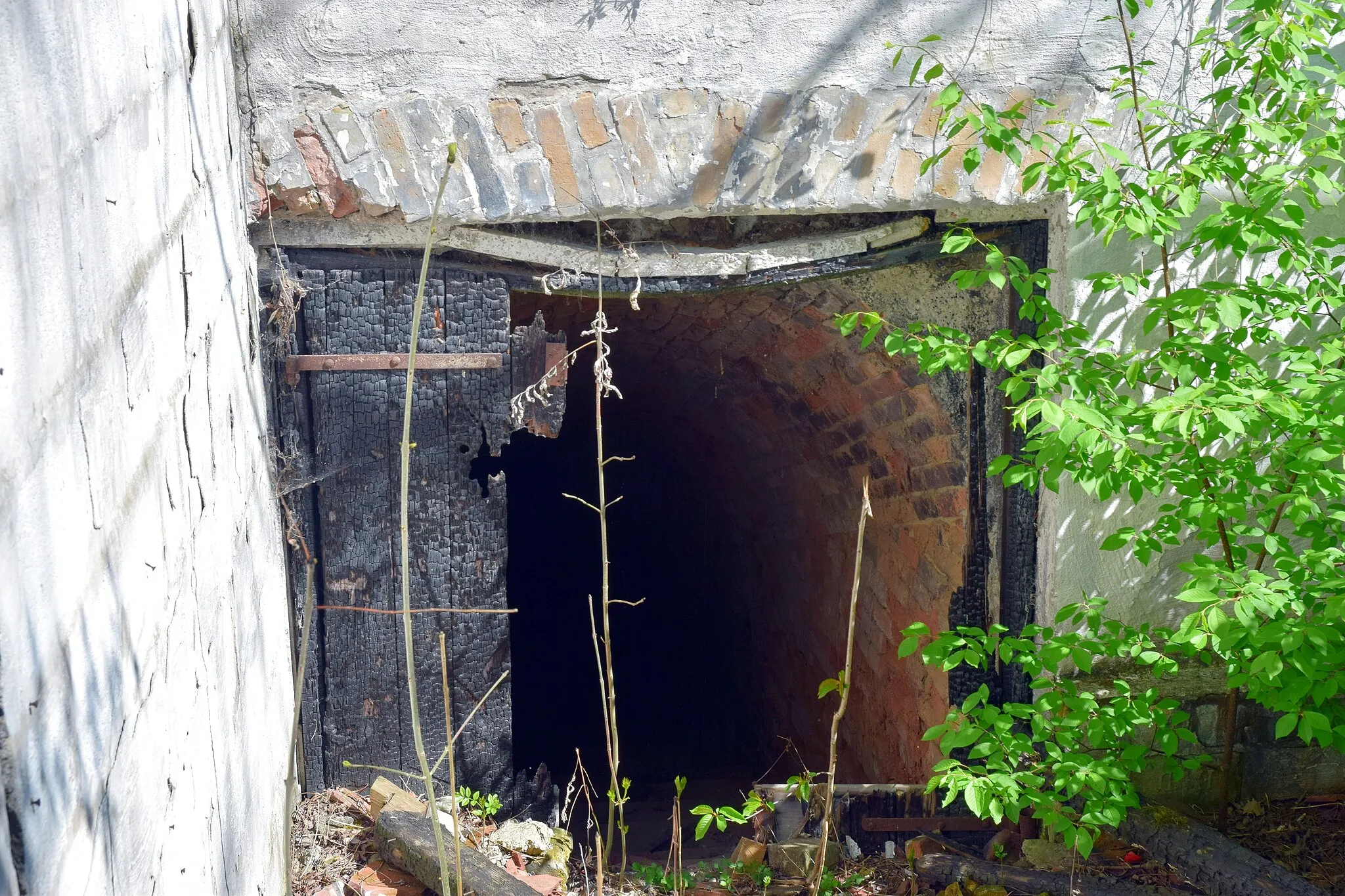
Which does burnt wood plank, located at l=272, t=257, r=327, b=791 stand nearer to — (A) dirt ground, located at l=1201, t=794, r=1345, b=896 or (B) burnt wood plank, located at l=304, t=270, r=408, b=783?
(B) burnt wood plank, located at l=304, t=270, r=408, b=783

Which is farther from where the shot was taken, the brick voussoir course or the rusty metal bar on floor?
the rusty metal bar on floor

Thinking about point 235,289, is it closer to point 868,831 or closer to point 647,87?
point 647,87

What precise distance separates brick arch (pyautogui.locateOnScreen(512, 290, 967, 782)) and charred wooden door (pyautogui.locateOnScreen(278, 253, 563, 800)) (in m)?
0.70

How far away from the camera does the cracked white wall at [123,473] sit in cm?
96

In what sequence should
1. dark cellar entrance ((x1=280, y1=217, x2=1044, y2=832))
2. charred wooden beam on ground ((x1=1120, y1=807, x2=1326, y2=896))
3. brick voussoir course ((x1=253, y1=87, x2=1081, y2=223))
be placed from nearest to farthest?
1. brick voussoir course ((x1=253, y1=87, x2=1081, y2=223))
2. charred wooden beam on ground ((x1=1120, y1=807, x2=1326, y2=896))
3. dark cellar entrance ((x1=280, y1=217, x2=1044, y2=832))

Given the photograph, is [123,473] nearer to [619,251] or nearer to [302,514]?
[302,514]

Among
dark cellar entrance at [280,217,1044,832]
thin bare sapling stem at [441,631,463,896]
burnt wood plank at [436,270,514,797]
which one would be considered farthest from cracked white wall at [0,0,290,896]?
burnt wood plank at [436,270,514,797]

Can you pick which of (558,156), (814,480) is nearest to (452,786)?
(558,156)

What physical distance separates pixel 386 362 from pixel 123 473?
1594 millimetres

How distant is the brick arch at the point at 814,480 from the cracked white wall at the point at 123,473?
5.71 ft

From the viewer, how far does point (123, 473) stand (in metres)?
1.30

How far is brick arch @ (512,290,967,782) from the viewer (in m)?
3.55

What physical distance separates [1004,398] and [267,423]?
2.09 meters

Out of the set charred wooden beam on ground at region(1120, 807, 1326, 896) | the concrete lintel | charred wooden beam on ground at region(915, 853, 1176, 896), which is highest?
the concrete lintel
